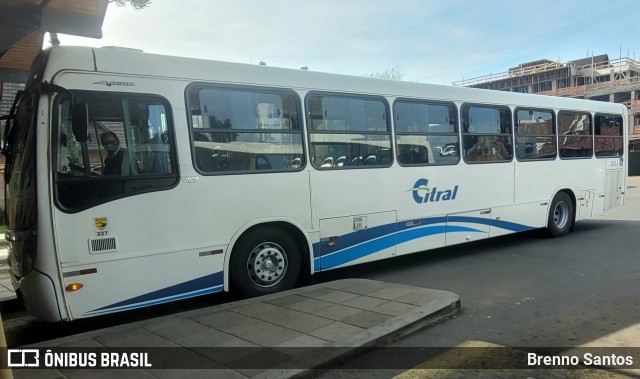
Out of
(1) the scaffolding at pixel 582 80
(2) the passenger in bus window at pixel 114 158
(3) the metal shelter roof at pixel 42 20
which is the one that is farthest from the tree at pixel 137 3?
(1) the scaffolding at pixel 582 80

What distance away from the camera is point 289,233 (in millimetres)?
6234

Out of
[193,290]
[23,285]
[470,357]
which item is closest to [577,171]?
[470,357]

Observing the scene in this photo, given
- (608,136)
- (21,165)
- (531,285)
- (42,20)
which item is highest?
(42,20)

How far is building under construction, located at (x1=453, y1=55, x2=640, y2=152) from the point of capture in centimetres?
5366

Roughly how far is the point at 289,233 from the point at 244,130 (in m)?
1.49

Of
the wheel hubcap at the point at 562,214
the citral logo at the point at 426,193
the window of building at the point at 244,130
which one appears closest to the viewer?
the window of building at the point at 244,130

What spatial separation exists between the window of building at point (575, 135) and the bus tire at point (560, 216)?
951mm

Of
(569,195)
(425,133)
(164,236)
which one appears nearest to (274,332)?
(164,236)

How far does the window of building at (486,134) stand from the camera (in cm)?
830

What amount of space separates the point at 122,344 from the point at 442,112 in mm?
6019

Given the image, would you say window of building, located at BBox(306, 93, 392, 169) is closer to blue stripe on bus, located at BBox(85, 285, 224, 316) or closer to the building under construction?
blue stripe on bus, located at BBox(85, 285, 224, 316)

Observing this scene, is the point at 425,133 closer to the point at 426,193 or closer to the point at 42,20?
the point at 426,193

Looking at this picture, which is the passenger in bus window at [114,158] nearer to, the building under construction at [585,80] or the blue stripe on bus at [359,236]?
the blue stripe on bus at [359,236]

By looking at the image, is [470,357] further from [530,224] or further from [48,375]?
[530,224]
